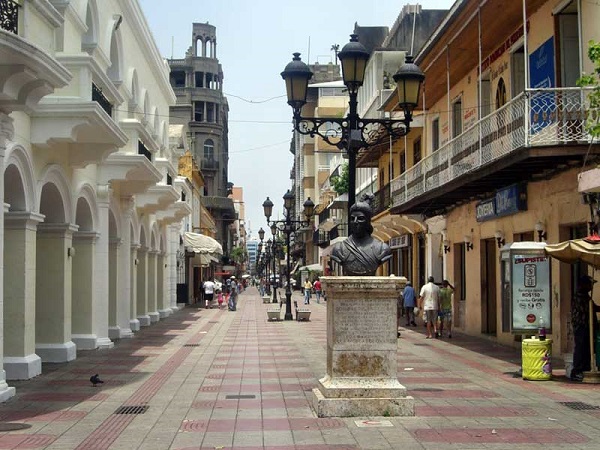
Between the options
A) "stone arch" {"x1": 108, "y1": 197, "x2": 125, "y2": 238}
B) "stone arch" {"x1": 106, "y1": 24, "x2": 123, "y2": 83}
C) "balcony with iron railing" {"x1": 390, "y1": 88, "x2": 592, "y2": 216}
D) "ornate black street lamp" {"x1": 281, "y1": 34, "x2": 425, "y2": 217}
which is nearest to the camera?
"ornate black street lamp" {"x1": 281, "y1": 34, "x2": 425, "y2": 217}

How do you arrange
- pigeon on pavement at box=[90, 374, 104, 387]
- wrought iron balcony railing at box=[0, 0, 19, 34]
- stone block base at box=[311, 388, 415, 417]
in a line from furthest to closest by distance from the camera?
pigeon on pavement at box=[90, 374, 104, 387], wrought iron balcony railing at box=[0, 0, 19, 34], stone block base at box=[311, 388, 415, 417]

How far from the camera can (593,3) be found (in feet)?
47.9

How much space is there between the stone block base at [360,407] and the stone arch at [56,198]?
301 inches

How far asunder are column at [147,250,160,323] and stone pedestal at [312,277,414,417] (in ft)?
68.0

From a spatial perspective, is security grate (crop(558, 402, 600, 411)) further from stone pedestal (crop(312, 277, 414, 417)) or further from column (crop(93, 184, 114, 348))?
column (crop(93, 184, 114, 348))

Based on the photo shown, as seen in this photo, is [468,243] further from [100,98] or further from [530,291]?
[100,98]

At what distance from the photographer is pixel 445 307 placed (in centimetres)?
2231

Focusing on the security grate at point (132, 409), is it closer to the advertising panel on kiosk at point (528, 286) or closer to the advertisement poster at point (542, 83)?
the advertising panel on kiosk at point (528, 286)

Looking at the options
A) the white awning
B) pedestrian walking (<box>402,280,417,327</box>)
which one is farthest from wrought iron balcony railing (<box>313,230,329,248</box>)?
pedestrian walking (<box>402,280,417,327</box>)

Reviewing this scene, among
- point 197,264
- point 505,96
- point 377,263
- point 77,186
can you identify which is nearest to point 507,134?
point 505,96

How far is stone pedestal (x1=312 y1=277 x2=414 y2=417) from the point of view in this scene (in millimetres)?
9938

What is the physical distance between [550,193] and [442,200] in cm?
684

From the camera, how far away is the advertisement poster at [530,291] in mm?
13945

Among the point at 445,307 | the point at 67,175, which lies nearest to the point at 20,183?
the point at 67,175
